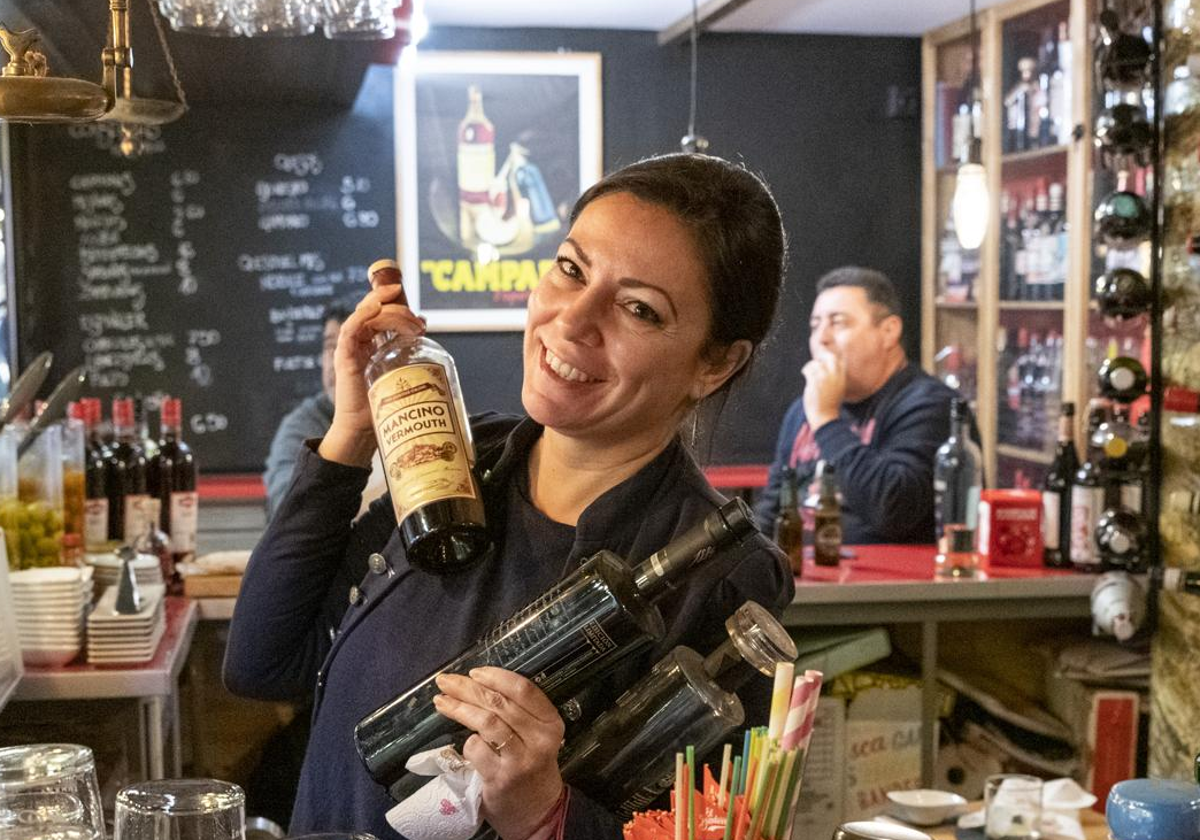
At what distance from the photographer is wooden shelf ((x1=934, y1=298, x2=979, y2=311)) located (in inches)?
233

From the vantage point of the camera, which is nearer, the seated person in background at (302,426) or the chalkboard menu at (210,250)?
the seated person in background at (302,426)

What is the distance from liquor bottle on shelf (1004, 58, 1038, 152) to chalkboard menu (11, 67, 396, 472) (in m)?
2.39

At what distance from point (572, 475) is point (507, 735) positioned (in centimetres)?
40

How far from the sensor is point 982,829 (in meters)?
2.14

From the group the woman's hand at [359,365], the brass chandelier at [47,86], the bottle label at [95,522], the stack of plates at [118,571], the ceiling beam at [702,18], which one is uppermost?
the ceiling beam at [702,18]

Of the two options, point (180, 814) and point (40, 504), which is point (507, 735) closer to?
point (180, 814)

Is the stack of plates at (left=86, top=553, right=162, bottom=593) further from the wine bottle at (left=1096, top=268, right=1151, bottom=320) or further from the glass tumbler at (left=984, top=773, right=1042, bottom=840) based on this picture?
the wine bottle at (left=1096, top=268, right=1151, bottom=320)

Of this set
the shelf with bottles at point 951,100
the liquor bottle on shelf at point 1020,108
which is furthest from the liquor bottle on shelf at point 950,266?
the liquor bottle on shelf at point 1020,108

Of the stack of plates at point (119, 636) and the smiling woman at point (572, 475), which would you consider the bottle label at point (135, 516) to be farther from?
the smiling woman at point (572, 475)

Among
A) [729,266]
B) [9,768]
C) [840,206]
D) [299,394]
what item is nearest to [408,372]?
[729,266]

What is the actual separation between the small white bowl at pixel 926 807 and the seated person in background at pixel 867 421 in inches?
68.5

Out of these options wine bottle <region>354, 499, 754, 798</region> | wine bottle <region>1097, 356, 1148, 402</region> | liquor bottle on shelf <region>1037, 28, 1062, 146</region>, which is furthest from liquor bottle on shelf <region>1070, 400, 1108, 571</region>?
wine bottle <region>354, 499, 754, 798</region>

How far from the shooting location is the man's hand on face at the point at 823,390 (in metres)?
4.26

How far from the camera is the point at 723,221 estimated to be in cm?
142
